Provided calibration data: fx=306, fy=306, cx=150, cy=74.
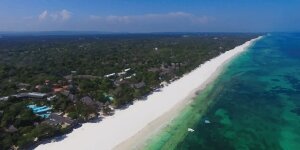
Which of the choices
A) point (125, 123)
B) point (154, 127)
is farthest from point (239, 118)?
point (125, 123)

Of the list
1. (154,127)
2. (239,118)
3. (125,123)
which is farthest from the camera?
(239,118)

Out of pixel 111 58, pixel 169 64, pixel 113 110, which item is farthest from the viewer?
pixel 111 58

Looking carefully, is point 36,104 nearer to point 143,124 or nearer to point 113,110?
point 113,110

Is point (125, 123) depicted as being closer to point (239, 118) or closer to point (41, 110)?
point (41, 110)

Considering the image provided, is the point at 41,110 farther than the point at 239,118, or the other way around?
the point at 41,110

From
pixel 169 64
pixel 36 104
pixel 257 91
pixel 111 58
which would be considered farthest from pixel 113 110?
pixel 111 58

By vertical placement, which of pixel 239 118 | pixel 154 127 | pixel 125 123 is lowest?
pixel 239 118
